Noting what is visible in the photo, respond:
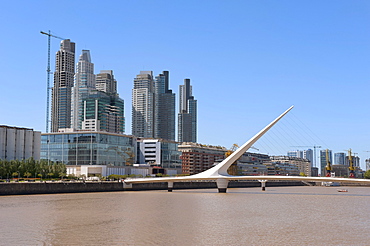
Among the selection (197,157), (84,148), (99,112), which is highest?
(99,112)

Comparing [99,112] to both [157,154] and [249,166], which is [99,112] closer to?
[249,166]

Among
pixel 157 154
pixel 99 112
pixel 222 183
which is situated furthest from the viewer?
pixel 99 112

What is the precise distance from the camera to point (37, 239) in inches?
881

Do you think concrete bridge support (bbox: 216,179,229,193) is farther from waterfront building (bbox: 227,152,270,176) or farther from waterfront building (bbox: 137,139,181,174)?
waterfront building (bbox: 227,152,270,176)

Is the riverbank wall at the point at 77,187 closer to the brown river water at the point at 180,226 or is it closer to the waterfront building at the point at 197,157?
the brown river water at the point at 180,226

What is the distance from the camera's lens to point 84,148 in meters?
98.8

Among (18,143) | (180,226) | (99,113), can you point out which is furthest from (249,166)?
(180,226)

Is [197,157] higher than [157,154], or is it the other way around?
[157,154]

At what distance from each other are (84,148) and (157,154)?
24.9 metres

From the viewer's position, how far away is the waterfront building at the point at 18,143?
83406mm

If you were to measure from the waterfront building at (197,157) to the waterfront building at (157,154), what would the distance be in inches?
887

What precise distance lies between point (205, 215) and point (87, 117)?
147m

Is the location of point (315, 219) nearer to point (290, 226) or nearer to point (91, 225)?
point (290, 226)

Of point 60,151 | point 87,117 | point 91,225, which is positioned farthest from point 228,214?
point 87,117
